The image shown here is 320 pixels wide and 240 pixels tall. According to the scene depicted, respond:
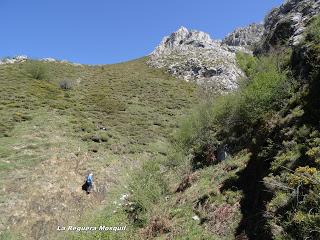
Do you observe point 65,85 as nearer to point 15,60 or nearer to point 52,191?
point 15,60

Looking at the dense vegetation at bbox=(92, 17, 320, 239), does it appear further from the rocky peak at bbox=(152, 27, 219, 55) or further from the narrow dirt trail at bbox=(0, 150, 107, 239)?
the rocky peak at bbox=(152, 27, 219, 55)

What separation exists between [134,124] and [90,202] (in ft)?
51.6

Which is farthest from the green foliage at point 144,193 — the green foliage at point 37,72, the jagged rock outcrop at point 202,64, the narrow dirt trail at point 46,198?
the green foliage at point 37,72

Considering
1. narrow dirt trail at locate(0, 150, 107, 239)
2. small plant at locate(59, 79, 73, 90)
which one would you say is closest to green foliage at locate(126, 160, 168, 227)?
narrow dirt trail at locate(0, 150, 107, 239)

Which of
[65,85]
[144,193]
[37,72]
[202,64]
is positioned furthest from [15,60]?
[144,193]

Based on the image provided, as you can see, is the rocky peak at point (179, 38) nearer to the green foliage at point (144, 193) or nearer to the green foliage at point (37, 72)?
the green foliage at point (37, 72)

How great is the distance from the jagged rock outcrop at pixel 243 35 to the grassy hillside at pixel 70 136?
208 ft

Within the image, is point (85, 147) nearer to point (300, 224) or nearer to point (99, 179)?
point (99, 179)

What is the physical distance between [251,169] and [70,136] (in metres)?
18.6

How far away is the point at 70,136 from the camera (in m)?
30.4

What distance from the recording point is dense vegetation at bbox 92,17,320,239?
10.1m

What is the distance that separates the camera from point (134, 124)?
36.9 metres

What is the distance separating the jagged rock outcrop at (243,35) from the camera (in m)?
115

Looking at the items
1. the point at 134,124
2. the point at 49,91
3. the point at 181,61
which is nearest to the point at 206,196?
the point at 134,124
